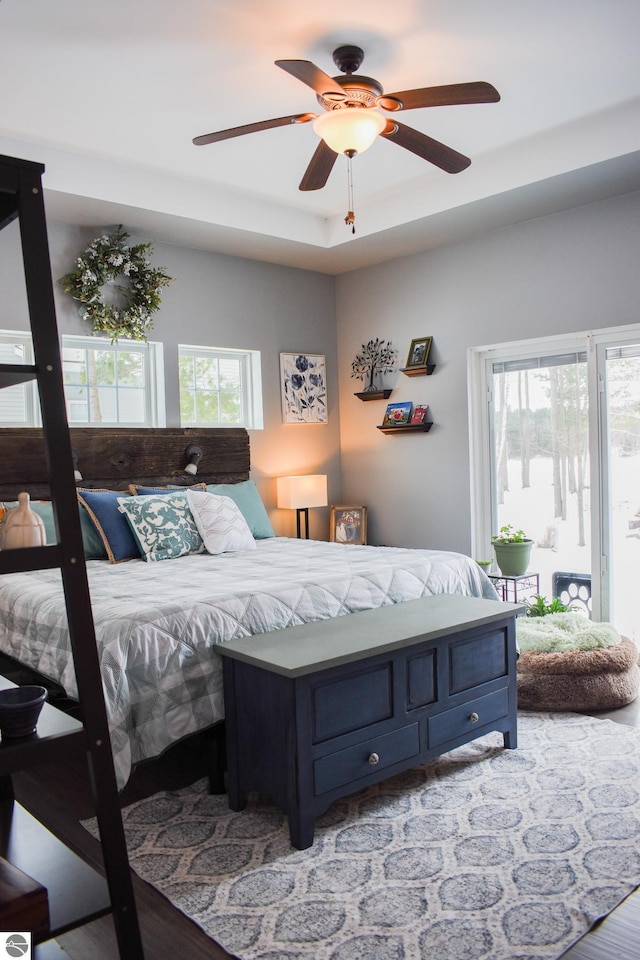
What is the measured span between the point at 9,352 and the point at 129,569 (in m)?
1.55

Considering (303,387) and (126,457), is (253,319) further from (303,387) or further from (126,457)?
(126,457)

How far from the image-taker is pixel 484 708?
291 cm

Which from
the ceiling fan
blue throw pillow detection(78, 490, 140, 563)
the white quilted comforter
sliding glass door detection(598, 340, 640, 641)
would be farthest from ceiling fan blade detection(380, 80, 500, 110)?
blue throw pillow detection(78, 490, 140, 563)

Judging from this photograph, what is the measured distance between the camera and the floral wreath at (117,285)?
431 centimetres

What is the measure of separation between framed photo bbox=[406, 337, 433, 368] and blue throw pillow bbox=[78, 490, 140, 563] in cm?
224

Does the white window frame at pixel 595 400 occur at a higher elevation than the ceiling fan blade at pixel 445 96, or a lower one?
lower

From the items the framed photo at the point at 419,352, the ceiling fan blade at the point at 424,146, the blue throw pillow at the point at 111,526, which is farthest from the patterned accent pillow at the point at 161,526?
the ceiling fan blade at the point at 424,146

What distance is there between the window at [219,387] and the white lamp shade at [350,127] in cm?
234

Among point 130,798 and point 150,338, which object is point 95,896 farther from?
point 150,338

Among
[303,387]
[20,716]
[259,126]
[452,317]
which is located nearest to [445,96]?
[259,126]

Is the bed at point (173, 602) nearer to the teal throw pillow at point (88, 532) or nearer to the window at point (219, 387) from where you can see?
the teal throw pillow at point (88, 532)

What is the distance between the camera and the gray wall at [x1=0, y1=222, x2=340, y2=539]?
14.3 feet

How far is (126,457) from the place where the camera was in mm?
4500

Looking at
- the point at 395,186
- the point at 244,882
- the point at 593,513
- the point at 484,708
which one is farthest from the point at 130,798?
the point at 395,186
